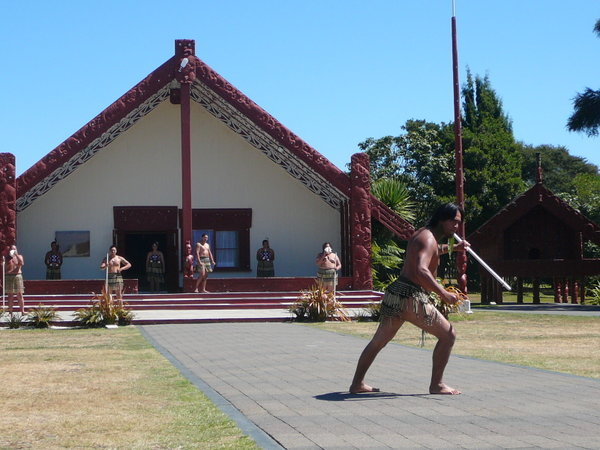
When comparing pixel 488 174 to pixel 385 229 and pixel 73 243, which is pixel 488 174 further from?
pixel 73 243

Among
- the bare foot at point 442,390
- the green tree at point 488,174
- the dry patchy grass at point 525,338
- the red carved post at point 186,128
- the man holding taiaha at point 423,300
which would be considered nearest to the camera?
the man holding taiaha at point 423,300

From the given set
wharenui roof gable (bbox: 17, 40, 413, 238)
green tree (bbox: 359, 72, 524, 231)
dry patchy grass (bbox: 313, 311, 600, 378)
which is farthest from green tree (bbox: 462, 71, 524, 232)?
dry patchy grass (bbox: 313, 311, 600, 378)

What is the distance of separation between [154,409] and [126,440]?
4.64 feet

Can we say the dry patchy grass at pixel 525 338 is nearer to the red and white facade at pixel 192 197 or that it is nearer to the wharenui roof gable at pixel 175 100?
the wharenui roof gable at pixel 175 100

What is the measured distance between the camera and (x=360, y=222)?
27.7 m

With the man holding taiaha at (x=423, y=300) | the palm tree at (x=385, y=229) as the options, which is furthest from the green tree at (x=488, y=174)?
the man holding taiaha at (x=423, y=300)

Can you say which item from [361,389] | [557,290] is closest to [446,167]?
[557,290]

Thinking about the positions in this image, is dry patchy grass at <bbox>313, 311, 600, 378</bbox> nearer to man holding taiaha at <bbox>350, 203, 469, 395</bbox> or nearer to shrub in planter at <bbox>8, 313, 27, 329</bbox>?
man holding taiaha at <bbox>350, 203, 469, 395</bbox>

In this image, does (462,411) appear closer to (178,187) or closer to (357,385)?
(357,385)

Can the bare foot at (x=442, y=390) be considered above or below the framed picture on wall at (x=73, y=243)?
below

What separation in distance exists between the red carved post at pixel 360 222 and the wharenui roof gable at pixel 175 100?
0.36 metres

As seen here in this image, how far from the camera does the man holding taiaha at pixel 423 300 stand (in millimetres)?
8500

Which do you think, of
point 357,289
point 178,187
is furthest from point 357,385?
point 178,187

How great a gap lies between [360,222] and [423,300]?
1911 cm
